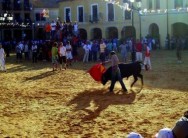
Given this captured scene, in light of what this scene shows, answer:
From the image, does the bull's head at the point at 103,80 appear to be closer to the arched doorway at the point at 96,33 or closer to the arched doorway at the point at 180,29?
the arched doorway at the point at 180,29

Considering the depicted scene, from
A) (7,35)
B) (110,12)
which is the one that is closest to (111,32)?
(110,12)

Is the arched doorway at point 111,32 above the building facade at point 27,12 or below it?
below

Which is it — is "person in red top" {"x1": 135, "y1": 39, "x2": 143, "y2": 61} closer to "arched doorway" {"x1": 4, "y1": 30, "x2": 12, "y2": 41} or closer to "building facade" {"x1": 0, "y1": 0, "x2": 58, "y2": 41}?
"building facade" {"x1": 0, "y1": 0, "x2": 58, "y2": 41}

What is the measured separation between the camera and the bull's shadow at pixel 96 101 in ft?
38.9

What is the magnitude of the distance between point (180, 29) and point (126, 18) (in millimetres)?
6262

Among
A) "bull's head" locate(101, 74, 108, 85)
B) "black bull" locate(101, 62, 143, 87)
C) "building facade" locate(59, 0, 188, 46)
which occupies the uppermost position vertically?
"building facade" locate(59, 0, 188, 46)

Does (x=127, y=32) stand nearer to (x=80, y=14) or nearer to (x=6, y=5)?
(x=80, y=14)

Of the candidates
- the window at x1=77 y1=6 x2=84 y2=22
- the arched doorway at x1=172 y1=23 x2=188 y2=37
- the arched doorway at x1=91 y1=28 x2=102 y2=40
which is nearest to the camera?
the arched doorway at x1=172 y1=23 x2=188 y2=37

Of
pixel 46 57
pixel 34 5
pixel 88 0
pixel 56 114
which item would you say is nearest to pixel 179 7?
pixel 88 0

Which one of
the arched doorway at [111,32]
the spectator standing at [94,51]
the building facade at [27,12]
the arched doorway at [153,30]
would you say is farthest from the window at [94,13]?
the spectator standing at [94,51]

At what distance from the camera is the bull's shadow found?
11.9 m

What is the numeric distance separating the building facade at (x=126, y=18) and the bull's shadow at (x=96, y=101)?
69.1ft

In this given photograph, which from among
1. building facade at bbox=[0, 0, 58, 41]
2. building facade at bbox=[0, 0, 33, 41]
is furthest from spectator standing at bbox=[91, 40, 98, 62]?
building facade at bbox=[0, 0, 58, 41]

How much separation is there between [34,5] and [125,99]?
46.0 meters
